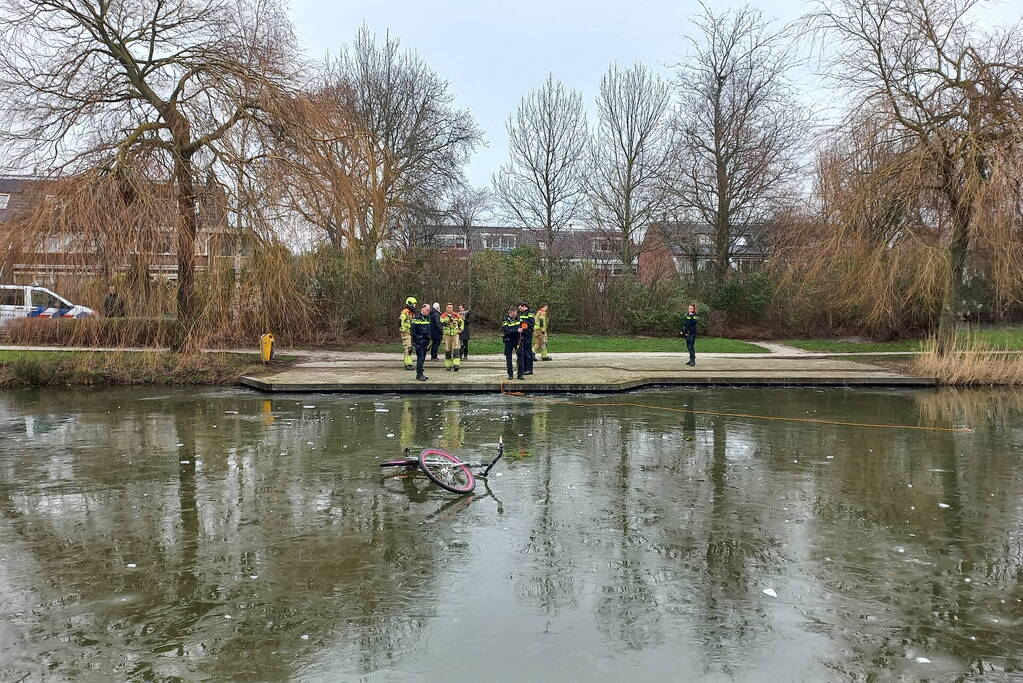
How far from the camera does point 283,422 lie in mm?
11445

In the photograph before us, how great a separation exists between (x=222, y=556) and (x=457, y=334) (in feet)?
44.2

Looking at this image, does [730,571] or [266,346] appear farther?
[266,346]

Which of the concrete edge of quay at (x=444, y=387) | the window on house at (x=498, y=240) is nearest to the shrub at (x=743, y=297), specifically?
the concrete edge of quay at (x=444, y=387)

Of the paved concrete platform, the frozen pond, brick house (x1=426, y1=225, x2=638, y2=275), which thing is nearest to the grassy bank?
the paved concrete platform

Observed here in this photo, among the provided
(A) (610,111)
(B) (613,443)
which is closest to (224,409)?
(B) (613,443)

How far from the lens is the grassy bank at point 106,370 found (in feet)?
53.4

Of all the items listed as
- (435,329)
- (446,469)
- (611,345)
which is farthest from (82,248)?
(611,345)

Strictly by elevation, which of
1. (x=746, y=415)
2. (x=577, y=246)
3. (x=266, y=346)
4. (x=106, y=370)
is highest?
(x=577, y=246)

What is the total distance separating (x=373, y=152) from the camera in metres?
19.3

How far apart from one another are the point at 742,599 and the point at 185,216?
1492cm

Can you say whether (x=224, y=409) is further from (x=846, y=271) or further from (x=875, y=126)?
(x=875, y=126)

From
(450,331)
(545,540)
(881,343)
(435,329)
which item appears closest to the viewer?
(545,540)

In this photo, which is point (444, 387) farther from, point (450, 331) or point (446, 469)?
point (446, 469)

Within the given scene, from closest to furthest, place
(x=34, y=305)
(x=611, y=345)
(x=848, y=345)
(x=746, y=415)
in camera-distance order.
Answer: (x=746, y=415)
(x=34, y=305)
(x=611, y=345)
(x=848, y=345)
